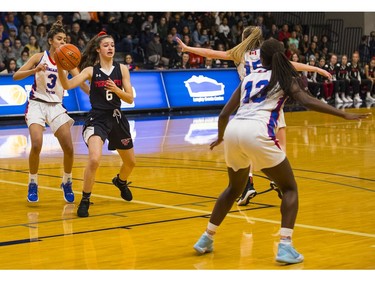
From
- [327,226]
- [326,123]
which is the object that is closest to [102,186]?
[327,226]

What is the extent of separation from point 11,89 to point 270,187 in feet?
34.5

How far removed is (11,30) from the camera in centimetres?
2194

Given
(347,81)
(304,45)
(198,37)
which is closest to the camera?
(347,81)

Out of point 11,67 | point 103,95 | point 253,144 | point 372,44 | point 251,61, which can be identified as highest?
point 251,61

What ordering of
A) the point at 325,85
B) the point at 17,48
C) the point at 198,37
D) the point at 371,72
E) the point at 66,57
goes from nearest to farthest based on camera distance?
the point at 66,57 < the point at 17,48 < the point at 325,85 < the point at 198,37 < the point at 371,72

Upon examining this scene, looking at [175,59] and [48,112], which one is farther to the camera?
[175,59]

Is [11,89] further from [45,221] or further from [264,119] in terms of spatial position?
[264,119]

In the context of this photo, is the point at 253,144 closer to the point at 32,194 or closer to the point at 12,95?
the point at 32,194

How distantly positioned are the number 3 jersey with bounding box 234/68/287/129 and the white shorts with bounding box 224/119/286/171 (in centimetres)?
7

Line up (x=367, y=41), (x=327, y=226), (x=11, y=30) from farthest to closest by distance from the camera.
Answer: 1. (x=367, y=41)
2. (x=11, y=30)
3. (x=327, y=226)

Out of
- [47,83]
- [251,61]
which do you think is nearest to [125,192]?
[47,83]

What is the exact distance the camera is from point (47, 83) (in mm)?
9227

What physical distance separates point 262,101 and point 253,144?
389mm

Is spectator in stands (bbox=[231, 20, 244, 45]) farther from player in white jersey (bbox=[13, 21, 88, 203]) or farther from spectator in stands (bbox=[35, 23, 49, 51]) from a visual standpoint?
player in white jersey (bbox=[13, 21, 88, 203])
